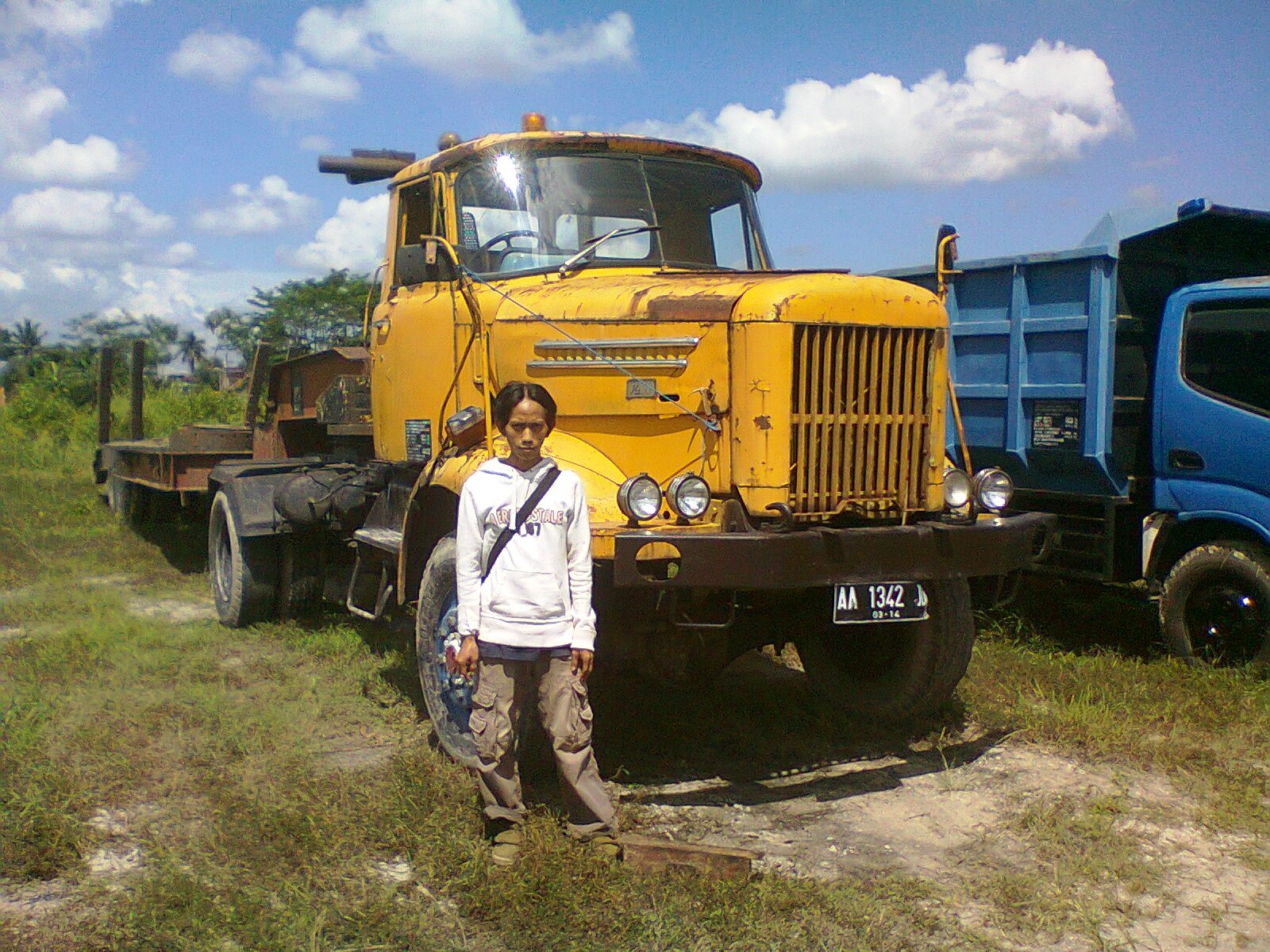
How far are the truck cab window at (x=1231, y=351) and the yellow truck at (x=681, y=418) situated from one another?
2231 millimetres

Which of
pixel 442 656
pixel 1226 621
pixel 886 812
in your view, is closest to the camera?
pixel 886 812

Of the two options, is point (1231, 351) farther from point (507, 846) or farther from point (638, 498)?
point (507, 846)

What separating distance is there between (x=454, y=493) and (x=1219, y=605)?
4347 millimetres

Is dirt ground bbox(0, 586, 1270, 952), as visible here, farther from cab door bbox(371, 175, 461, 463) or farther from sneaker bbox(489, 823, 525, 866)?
cab door bbox(371, 175, 461, 463)

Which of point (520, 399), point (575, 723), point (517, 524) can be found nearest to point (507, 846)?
point (575, 723)

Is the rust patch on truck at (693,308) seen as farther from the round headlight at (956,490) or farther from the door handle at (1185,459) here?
the door handle at (1185,459)

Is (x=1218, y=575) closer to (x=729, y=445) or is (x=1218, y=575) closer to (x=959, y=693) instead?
(x=959, y=693)

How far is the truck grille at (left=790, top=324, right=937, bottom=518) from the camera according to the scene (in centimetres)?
Answer: 439

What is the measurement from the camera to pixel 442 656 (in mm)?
4855

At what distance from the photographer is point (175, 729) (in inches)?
212

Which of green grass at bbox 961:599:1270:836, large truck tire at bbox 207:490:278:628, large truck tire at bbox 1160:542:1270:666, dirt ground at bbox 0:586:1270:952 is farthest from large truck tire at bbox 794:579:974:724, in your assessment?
large truck tire at bbox 207:490:278:628

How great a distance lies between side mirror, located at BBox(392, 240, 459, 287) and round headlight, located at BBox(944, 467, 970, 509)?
2400mm

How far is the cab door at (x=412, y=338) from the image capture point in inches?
216

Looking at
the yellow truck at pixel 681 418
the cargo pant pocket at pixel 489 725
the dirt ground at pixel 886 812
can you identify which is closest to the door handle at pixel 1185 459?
the yellow truck at pixel 681 418
